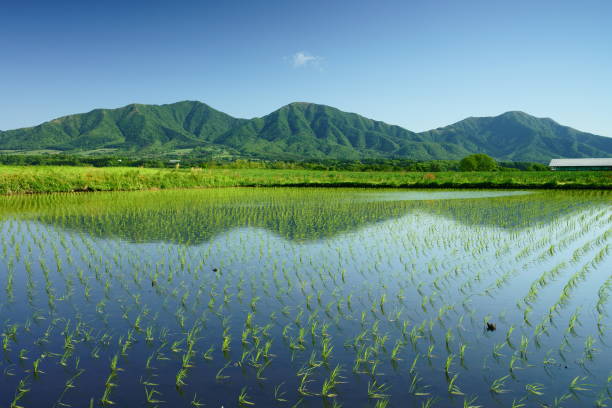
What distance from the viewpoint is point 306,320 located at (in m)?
7.45

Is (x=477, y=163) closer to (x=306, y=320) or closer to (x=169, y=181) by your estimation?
(x=169, y=181)

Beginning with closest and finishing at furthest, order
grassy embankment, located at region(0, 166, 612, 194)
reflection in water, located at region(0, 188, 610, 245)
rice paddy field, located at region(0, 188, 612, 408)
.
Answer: rice paddy field, located at region(0, 188, 612, 408) → reflection in water, located at region(0, 188, 610, 245) → grassy embankment, located at region(0, 166, 612, 194)

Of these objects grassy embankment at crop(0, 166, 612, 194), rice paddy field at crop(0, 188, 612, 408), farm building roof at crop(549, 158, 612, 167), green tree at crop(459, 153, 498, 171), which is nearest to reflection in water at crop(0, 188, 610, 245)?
rice paddy field at crop(0, 188, 612, 408)

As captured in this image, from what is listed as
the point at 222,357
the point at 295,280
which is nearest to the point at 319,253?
the point at 295,280

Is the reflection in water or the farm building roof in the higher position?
the farm building roof

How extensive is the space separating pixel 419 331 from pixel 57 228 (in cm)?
1673

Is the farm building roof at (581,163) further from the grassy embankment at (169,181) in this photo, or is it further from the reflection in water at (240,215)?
the reflection in water at (240,215)

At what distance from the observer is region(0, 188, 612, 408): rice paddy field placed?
5.19 m

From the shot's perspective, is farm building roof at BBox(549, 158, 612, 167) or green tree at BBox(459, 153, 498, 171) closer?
farm building roof at BBox(549, 158, 612, 167)

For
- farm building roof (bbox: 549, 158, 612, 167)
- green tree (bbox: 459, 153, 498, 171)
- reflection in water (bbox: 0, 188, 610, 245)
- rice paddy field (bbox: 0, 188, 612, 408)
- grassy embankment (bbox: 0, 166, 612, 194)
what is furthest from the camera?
green tree (bbox: 459, 153, 498, 171)

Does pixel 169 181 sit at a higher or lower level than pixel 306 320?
higher

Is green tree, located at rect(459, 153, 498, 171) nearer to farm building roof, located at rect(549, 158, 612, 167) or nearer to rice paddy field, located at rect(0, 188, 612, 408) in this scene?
farm building roof, located at rect(549, 158, 612, 167)

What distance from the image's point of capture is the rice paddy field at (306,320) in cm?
519

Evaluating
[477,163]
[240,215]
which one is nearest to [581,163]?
[477,163]
